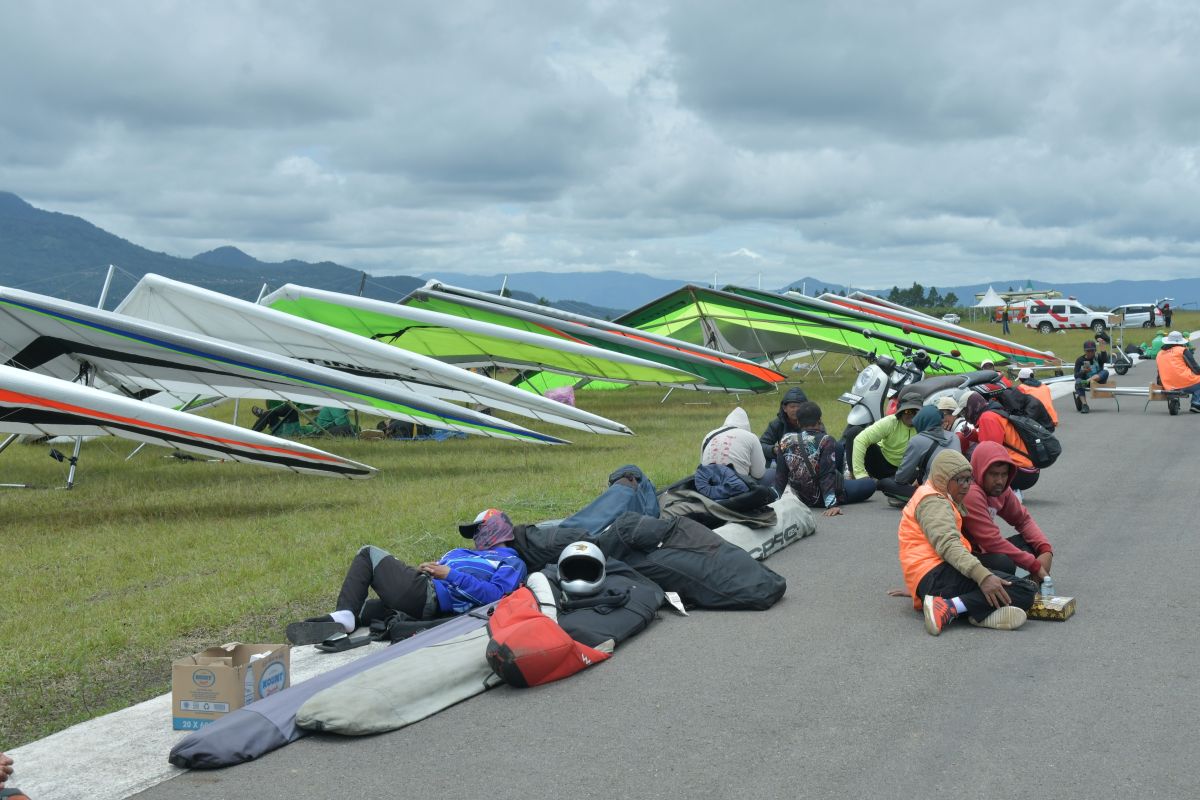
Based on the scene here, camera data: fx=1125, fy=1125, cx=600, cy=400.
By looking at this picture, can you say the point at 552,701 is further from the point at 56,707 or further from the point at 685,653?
the point at 56,707

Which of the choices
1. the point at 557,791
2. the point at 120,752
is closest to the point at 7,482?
the point at 120,752

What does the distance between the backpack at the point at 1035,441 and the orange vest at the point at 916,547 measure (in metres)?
3.40

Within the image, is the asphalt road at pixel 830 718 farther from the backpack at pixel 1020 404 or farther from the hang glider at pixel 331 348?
the hang glider at pixel 331 348

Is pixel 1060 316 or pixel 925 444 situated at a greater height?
pixel 1060 316

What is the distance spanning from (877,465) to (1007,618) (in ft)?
16.3

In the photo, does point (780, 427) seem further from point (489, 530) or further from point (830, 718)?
point (830, 718)

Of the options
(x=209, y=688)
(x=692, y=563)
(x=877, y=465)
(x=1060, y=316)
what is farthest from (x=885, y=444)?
(x=1060, y=316)

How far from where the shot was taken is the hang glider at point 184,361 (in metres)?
13.1

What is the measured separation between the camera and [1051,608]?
6480 millimetres

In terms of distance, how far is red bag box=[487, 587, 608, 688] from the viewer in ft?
18.0

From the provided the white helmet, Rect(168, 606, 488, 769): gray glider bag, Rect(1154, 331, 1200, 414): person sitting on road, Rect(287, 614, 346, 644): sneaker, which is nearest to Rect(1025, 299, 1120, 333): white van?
Rect(1154, 331, 1200, 414): person sitting on road

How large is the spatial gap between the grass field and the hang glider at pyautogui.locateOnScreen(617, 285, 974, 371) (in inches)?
364

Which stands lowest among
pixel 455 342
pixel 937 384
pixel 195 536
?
pixel 195 536

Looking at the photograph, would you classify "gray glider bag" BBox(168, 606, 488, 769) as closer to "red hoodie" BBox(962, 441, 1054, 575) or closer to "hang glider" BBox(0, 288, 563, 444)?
"red hoodie" BBox(962, 441, 1054, 575)
